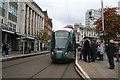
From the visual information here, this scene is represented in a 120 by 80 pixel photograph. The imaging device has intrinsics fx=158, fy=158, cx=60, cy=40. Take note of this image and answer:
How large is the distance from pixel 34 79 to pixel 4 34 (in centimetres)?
2489

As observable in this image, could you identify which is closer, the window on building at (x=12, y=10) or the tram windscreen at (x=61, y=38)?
the tram windscreen at (x=61, y=38)

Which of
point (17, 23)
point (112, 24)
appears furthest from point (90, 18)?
point (17, 23)

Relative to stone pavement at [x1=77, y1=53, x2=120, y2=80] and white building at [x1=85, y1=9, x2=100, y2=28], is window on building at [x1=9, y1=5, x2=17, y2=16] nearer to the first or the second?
white building at [x1=85, y1=9, x2=100, y2=28]

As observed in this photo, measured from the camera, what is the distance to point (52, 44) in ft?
46.9

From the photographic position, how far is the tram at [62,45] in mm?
13430

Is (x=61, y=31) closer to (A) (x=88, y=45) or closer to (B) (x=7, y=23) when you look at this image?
(A) (x=88, y=45)

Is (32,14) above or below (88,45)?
above

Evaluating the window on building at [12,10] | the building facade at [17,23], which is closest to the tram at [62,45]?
the building facade at [17,23]

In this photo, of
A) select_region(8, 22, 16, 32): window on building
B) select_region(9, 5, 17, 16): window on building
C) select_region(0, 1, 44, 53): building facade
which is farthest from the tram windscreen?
select_region(9, 5, 17, 16): window on building

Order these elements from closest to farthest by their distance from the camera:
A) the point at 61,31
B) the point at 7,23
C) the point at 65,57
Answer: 1. the point at 65,57
2. the point at 61,31
3. the point at 7,23

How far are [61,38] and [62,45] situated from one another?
69 centimetres

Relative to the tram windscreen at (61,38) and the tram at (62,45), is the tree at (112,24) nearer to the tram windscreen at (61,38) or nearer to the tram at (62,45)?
the tram at (62,45)

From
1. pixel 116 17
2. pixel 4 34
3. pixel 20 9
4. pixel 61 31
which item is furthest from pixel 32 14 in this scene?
pixel 61 31

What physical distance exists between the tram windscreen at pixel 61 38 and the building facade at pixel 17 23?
12.0m
